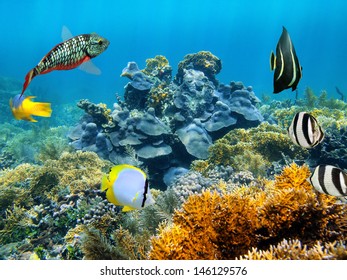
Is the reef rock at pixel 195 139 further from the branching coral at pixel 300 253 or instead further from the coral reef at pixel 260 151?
the branching coral at pixel 300 253

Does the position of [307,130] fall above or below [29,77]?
below

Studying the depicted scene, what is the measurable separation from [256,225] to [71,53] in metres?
2.38

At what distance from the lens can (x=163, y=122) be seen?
336 inches

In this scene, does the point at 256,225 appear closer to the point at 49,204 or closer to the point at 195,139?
the point at 49,204

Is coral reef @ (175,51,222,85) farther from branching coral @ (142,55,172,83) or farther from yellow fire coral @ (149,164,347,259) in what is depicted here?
A: yellow fire coral @ (149,164,347,259)

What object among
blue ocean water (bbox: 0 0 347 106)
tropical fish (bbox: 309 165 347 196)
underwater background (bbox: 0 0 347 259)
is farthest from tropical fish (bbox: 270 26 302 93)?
blue ocean water (bbox: 0 0 347 106)

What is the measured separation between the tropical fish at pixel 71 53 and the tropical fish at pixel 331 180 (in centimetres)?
220

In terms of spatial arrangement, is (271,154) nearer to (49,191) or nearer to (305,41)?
(49,191)

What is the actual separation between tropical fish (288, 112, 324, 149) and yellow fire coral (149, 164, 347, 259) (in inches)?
22.2

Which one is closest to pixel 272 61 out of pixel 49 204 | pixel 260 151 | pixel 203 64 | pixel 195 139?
pixel 49 204

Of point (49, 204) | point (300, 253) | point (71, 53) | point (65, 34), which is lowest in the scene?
point (300, 253)

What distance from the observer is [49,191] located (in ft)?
17.9
